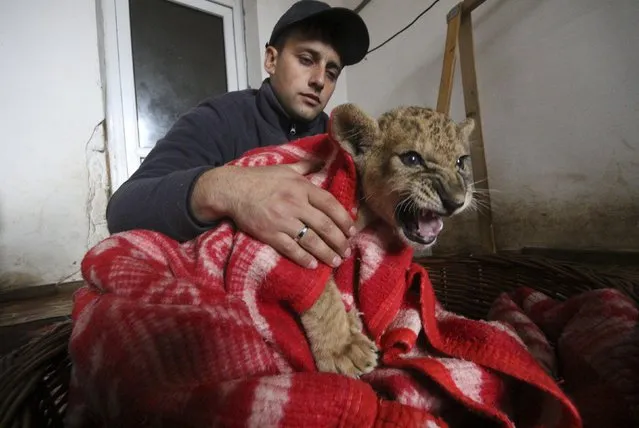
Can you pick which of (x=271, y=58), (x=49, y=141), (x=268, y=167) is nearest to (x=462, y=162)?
(x=268, y=167)

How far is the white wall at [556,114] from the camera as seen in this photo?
175cm

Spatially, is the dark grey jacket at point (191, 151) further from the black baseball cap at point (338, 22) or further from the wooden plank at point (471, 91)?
the wooden plank at point (471, 91)

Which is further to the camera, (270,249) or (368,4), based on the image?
(368,4)

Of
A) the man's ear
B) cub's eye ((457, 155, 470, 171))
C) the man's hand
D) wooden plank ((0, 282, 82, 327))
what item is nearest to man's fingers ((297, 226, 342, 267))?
the man's hand

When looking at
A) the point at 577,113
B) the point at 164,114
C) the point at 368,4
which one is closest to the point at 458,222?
the point at 577,113

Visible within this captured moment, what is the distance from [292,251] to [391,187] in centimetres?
29

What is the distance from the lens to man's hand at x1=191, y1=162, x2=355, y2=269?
0.83m

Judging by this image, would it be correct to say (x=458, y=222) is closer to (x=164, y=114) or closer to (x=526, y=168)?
(x=526, y=168)

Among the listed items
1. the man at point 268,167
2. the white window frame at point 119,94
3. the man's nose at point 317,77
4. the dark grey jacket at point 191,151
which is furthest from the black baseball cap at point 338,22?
the white window frame at point 119,94

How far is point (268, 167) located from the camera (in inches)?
36.4

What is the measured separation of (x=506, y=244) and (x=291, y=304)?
6.31ft

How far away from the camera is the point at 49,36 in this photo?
2320 millimetres

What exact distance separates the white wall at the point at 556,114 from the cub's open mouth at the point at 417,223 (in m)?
1.44

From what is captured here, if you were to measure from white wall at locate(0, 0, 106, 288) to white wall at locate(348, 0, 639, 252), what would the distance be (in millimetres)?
2325
